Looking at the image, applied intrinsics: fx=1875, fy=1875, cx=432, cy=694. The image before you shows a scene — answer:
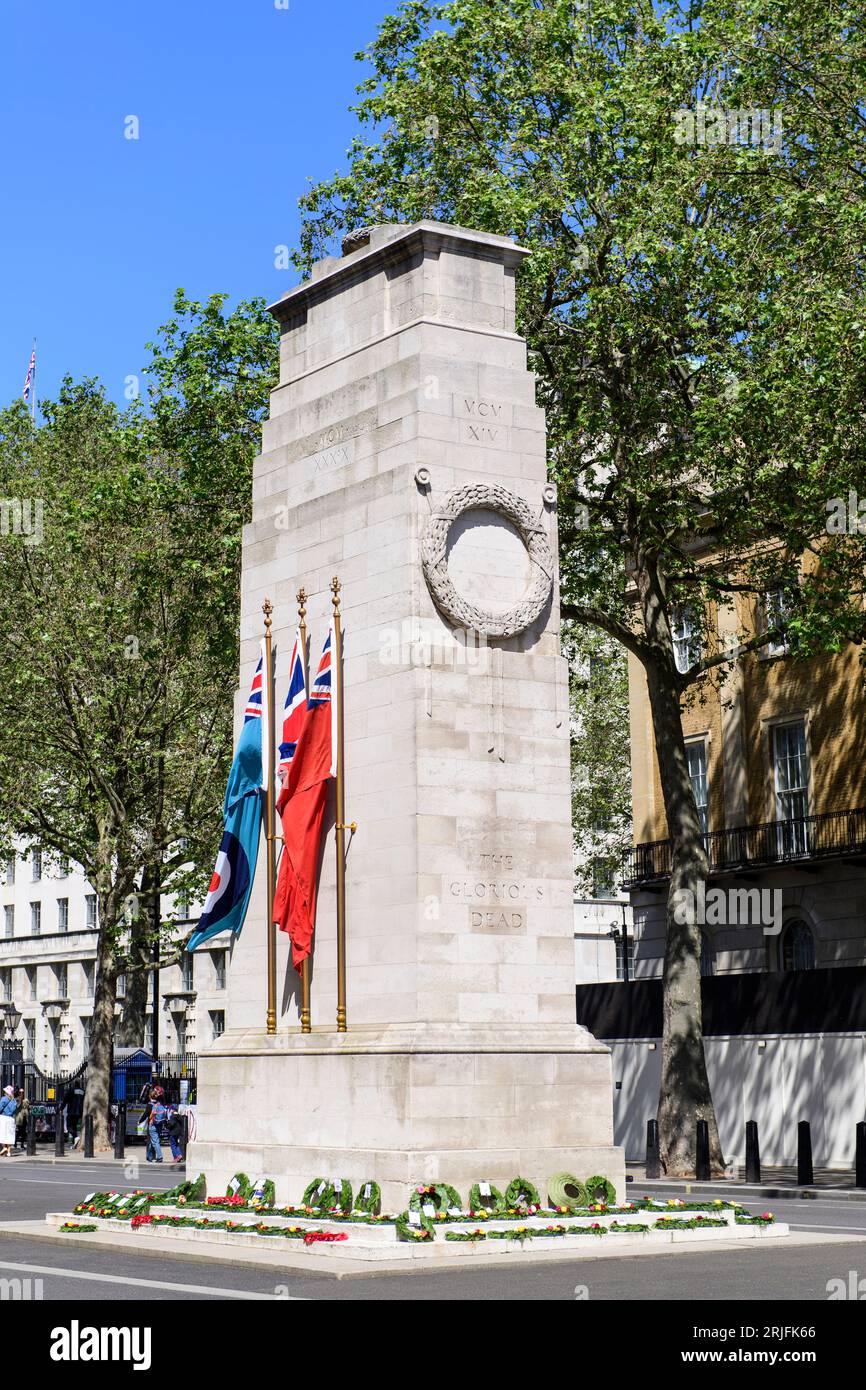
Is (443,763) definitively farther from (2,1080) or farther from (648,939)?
(2,1080)

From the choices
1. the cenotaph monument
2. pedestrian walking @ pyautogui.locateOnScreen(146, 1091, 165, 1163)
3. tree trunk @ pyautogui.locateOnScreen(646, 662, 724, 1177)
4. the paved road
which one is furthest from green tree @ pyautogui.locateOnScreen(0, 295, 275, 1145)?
the paved road

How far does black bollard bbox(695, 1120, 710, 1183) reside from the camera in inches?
1256

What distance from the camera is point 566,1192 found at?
63.5 feet

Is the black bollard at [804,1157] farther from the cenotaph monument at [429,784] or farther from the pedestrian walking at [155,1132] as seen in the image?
the pedestrian walking at [155,1132]

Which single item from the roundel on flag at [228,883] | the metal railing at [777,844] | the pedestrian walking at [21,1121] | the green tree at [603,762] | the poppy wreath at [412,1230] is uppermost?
the green tree at [603,762]

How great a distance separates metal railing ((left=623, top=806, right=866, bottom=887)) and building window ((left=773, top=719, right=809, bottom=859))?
25 mm

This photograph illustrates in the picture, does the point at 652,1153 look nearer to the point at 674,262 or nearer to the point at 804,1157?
the point at 804,1157

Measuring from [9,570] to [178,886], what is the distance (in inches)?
360

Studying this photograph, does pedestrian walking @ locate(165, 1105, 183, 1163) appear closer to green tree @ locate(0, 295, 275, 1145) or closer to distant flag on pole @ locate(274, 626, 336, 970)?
green tree @ locate(0, 295, 275, 1145)

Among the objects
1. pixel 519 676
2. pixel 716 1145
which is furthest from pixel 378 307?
pixel 716 1145

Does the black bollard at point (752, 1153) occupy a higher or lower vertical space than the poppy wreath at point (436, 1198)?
lower

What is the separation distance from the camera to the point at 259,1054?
21219 mm

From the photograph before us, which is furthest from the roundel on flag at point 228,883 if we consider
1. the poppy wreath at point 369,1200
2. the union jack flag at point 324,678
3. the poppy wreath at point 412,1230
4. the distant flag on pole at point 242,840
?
the poppy wreath at point 412,1230

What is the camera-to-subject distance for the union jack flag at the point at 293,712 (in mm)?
21500
